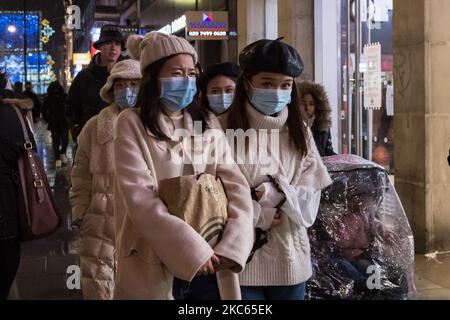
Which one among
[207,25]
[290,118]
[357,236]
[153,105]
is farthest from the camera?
[207,25]

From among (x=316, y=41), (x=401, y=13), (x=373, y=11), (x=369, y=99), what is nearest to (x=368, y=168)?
(x=401, y=13)

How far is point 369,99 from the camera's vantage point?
9344 mm

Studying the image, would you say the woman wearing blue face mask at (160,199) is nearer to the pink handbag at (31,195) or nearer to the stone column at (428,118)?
the pink handbag at (31,195)

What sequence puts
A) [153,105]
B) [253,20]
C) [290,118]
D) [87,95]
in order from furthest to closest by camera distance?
[253,20] < [87,95] < [290,118] < [153,105]

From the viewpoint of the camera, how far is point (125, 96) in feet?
15.1

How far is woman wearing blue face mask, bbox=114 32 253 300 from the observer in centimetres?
253

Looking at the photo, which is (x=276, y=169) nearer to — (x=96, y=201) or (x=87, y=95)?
(x=96, y=201)

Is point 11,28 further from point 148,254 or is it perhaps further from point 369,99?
point 148,254

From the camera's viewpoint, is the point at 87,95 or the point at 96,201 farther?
the point at 87,95

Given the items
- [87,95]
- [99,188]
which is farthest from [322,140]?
[99,188]

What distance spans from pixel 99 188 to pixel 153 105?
73.8 inches

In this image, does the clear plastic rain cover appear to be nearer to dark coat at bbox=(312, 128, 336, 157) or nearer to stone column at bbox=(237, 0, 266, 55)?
dark coat at bbox=(312, 128, 336, 157)

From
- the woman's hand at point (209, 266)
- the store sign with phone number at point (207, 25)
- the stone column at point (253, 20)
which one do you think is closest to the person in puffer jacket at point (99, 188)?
the woman's hand at point (209, 266)

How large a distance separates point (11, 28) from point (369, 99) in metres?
33.1
